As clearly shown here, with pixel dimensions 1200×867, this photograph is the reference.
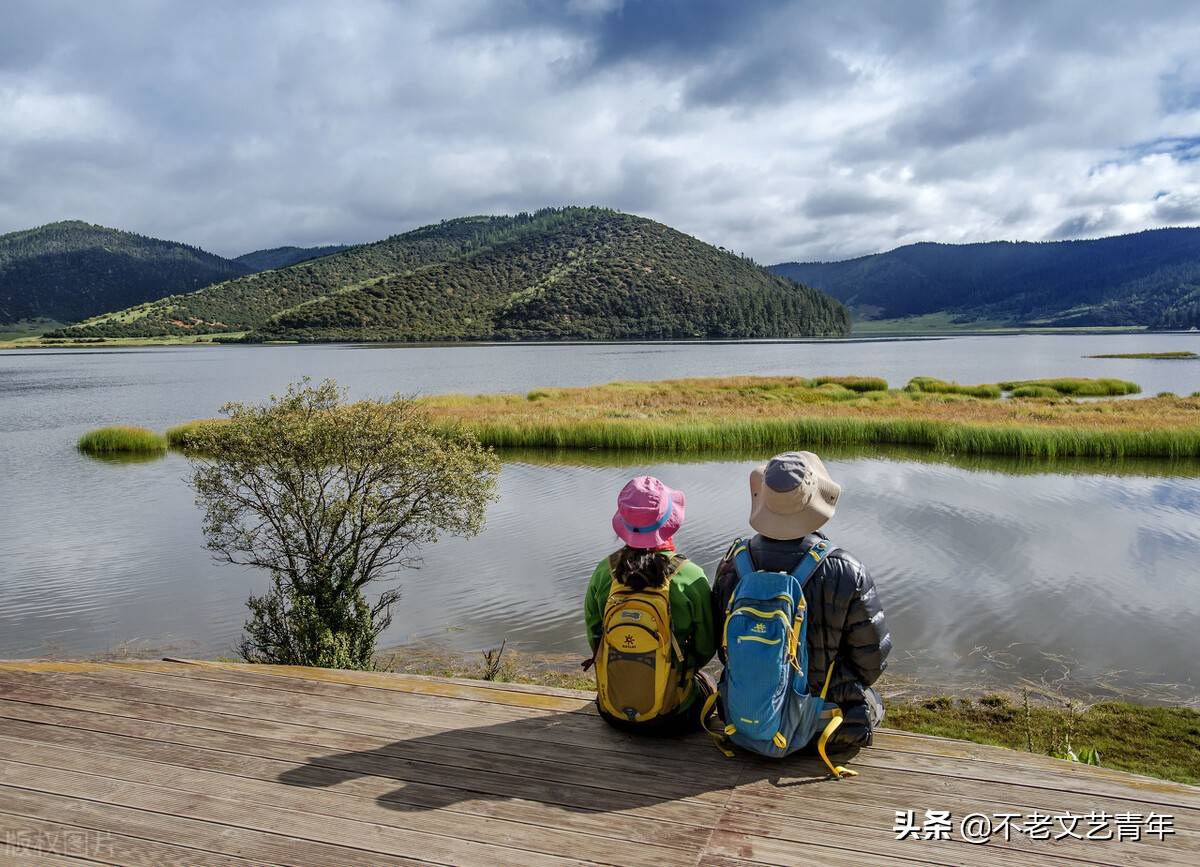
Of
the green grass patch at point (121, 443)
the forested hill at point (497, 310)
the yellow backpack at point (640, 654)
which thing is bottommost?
the green grass patch at point (121, 443)

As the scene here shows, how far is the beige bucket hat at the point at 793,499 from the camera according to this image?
409cm

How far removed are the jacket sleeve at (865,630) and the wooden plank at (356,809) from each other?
1403mm

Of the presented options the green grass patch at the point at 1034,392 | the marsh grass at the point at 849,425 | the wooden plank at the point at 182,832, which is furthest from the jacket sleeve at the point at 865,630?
the green grass patch at the point at 1034,392

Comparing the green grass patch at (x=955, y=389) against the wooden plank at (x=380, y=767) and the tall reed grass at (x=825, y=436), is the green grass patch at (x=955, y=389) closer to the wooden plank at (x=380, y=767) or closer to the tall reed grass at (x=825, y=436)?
the tall reed grass at (x=825, y=436)

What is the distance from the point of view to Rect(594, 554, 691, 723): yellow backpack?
14.3 ft

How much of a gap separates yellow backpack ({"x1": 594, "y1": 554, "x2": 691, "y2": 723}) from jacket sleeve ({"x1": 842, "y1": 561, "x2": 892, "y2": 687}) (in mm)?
953

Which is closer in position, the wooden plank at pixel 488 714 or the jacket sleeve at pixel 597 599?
the wooden plank at pixel 488 714

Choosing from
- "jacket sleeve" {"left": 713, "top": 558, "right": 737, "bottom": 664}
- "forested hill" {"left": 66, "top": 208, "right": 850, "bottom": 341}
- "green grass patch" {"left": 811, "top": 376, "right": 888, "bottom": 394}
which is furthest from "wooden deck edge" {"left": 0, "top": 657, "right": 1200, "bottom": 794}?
"forested hill" {"left": 66, "top": 208, "right": 850, "bottom": 341}

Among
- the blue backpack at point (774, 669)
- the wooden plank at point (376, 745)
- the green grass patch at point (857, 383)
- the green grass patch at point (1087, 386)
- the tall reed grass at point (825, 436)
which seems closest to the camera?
the wooden plank at point (376, 745)

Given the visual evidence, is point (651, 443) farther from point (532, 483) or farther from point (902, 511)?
point (902, 511)

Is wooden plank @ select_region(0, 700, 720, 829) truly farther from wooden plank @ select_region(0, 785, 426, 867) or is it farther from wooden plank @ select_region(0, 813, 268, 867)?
wooden plank @ select_region(0, 813, 268, 867)

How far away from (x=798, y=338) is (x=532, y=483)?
552 feet

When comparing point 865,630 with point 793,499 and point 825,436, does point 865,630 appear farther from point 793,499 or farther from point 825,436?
point 825,436

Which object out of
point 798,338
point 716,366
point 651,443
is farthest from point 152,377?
point 798,338
